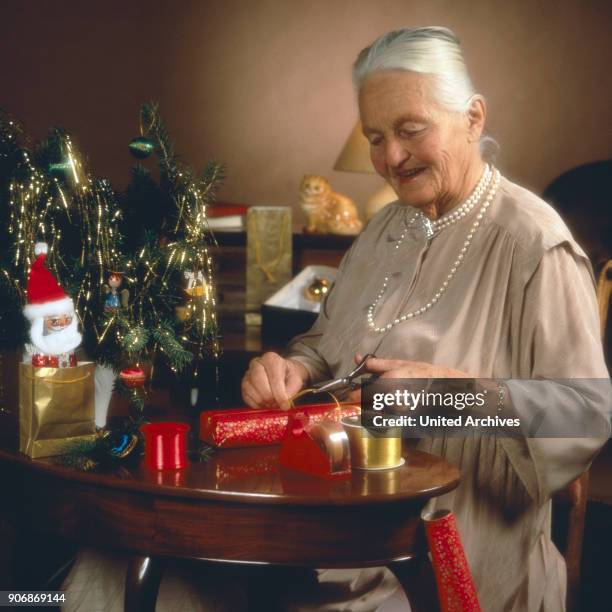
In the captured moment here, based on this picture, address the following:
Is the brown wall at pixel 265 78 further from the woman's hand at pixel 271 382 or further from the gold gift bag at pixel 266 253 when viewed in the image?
the woman's hand at pixel 271 382

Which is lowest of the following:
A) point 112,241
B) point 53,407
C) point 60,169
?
point 53,407

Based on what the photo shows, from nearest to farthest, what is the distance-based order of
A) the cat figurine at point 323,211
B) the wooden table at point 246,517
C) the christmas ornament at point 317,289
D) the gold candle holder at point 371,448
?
the wooden table at point 246,517 < the gold candle holder at point 371,448 < the christmas ornament at point 317,289 < the cat figurine at point 323,211

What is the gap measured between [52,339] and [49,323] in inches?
1.0

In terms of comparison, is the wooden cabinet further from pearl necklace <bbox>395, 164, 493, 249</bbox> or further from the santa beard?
the santa beard

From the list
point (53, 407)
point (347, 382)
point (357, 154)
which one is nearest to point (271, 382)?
point (347, 382)

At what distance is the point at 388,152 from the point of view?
63.5 inches

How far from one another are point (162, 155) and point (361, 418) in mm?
667

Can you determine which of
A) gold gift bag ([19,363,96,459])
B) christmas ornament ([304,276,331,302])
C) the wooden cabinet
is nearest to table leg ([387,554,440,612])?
gold gift bag ([19,363,96,459])

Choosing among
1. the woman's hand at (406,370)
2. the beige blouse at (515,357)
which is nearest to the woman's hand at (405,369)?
the woman's hand at (406,370)

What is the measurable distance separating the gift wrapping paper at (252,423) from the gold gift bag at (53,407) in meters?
0.19

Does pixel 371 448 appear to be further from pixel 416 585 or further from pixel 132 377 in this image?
pixel 132 377

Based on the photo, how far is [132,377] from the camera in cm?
147

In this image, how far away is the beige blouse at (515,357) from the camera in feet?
4.62

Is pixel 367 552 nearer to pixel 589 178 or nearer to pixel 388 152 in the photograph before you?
pixel 388 152
